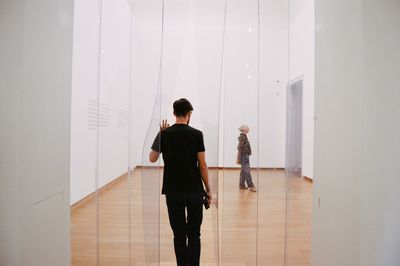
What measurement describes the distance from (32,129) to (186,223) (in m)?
1.01

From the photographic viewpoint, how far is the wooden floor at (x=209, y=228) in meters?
2.11

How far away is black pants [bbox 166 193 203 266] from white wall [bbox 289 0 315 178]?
3.90 meters

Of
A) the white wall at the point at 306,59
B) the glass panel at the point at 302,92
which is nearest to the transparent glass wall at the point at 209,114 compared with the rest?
the glass panel at the point at 302,92

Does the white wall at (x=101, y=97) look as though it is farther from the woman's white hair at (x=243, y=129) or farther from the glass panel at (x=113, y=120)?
the woman's white hair at (x=243, y=129)

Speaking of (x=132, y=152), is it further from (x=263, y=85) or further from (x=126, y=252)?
(x=263, y=85)

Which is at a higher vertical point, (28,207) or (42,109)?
(42,109)

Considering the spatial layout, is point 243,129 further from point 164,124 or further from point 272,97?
point 164,124

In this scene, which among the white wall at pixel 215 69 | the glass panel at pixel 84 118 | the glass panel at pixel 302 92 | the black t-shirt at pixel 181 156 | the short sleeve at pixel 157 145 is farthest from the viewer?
the glass panel at pixel 302 92

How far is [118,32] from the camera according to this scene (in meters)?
3.22

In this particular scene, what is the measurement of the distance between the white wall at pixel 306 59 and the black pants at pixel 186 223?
12.8 feet

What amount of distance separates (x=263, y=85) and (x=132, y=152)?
1329mm

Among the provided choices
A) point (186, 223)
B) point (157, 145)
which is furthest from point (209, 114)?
point (186, 223)

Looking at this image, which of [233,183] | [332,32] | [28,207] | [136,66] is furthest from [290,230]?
[28,207]

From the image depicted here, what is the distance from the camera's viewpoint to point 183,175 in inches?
65.3
